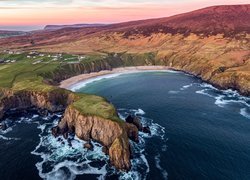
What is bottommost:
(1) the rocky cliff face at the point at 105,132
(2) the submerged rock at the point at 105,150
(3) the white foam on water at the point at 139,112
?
(3) the white foam on water at the point at 139,112

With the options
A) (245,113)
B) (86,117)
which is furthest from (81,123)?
(245,113)

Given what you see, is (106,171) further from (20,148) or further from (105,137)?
(20,148)

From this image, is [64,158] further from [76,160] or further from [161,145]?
[161,145]

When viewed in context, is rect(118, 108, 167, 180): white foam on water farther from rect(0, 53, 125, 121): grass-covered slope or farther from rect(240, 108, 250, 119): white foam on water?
rect(240, 108, 250, 119): white foam on water

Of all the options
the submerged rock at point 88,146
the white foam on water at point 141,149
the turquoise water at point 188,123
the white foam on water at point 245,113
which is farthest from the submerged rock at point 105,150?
the white foam on water at point 245,113

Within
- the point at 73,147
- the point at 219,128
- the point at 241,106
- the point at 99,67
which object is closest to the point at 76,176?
the point at 73,147

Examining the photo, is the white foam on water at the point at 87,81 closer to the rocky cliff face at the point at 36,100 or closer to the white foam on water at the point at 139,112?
the rocky cliff face at the point at 36,100

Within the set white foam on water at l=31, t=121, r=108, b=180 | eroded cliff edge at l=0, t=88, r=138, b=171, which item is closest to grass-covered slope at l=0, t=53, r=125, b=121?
eroded cliff edge at l=0, t=88, r=138, b=171
